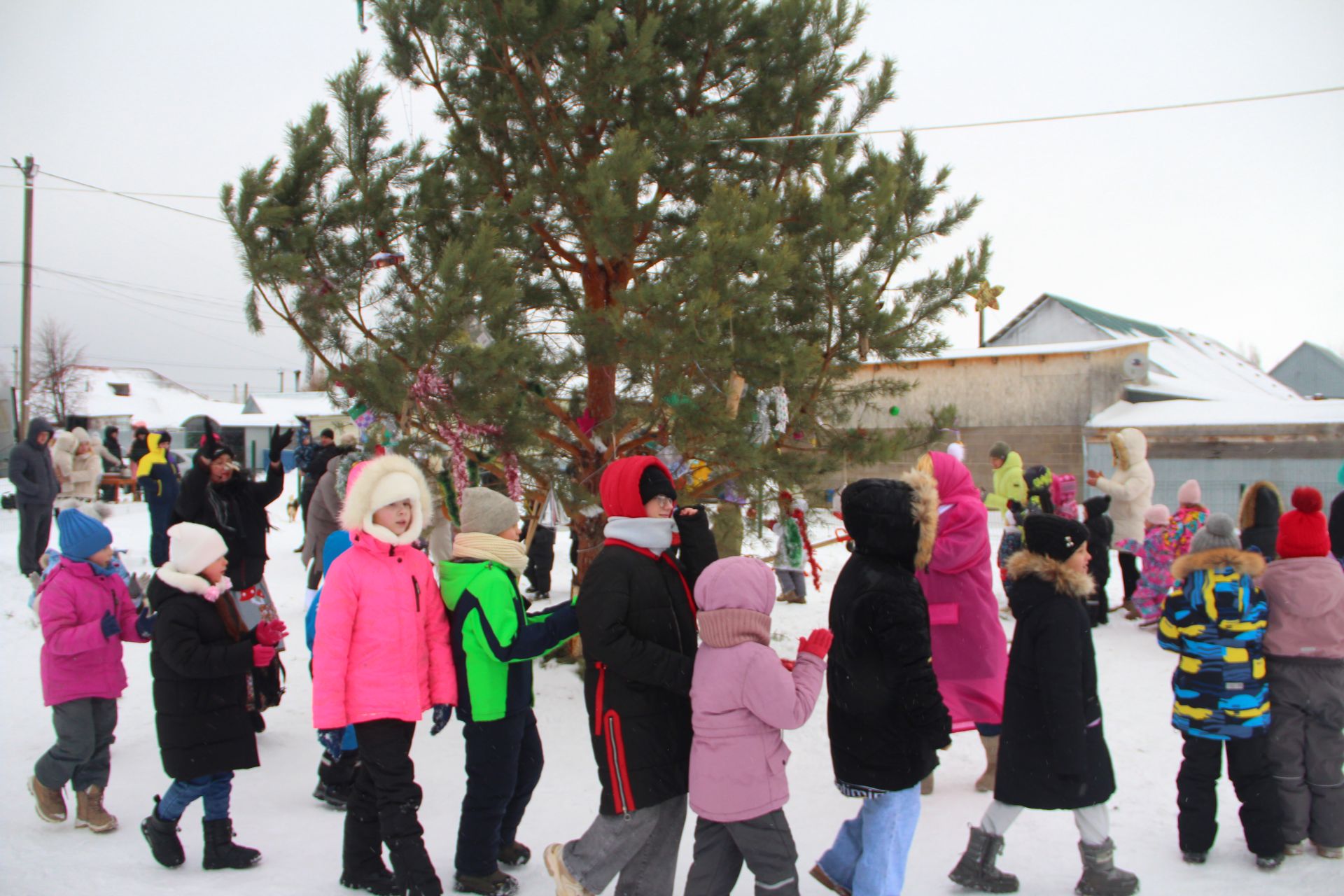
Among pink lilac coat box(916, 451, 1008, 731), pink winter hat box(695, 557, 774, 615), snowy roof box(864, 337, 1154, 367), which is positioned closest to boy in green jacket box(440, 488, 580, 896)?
pink winter hat box(695, 557, 774, 615)


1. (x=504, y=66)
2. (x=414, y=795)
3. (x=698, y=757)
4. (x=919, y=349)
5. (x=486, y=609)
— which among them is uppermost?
(x=504, y=66)

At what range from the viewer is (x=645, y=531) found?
9.88 feet

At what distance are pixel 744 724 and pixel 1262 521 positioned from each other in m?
3.03

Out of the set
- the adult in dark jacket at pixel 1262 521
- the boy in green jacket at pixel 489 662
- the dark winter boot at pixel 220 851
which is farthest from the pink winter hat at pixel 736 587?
the adult in dark jacket at pixel 1262 521

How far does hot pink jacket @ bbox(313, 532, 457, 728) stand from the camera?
304 cm

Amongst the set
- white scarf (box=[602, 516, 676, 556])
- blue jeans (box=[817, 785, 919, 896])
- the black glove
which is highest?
the black glove

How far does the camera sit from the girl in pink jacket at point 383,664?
3035 millimetres

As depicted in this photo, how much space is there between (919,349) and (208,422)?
404cm

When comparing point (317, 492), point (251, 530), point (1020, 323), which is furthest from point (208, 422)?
point (1020, 323)

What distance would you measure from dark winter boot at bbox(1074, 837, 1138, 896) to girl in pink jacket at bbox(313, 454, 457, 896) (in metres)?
2.33

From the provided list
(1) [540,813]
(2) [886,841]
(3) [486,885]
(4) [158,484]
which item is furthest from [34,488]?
(2) [886,841]

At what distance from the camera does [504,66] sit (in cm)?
498

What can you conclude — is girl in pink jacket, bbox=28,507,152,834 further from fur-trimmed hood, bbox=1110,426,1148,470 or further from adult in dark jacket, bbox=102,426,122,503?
adult in dark jacket, bbox=102,426,122,503

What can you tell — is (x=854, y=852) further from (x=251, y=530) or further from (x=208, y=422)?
(x=208, y=422)
